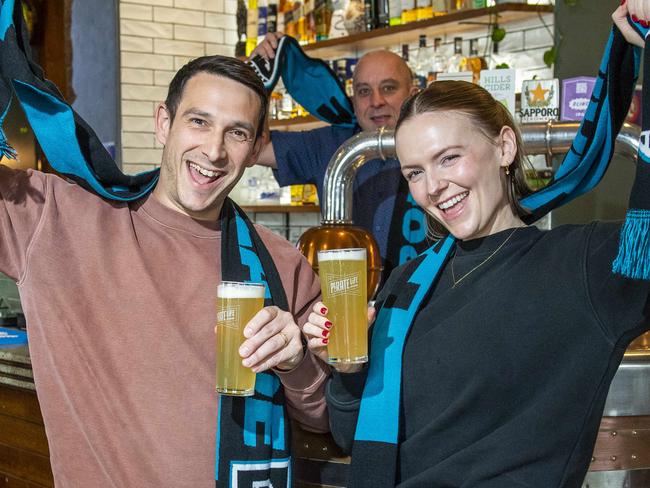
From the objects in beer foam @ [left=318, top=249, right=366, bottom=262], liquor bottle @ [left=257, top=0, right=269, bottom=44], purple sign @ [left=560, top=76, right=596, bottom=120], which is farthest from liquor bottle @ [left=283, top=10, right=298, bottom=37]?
beer foam @ [left=318, top=249, right=366, bottom=262]

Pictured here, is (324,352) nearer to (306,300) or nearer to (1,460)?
(306,300)

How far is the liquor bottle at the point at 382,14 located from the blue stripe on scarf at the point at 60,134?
9.46 feet

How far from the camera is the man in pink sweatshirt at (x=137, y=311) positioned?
173 centimetres

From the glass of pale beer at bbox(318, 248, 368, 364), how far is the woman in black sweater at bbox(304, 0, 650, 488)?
3 cm

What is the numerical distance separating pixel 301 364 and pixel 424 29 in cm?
283

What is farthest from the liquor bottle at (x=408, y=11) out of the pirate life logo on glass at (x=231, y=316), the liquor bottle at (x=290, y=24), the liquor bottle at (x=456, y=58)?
the pirate life logo on glass at (x=231, y=316)

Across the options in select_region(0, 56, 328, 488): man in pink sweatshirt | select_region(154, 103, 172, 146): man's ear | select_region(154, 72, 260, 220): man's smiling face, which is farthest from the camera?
select_region(154, 103, 172, 146): man's ear

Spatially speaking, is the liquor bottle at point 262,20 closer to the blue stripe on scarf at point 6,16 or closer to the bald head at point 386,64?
the bald head at point 386,64

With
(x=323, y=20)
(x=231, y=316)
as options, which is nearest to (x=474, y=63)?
(x=323, y=20)

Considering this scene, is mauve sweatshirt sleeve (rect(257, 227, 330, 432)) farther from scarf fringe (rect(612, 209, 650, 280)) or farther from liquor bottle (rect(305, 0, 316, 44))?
liquor bottle (rect(305, 0, 316, 44))

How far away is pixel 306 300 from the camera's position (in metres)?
1.95

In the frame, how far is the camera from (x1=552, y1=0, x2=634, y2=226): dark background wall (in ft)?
12.0

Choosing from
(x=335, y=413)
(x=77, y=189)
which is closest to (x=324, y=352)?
(x=335, y=413)

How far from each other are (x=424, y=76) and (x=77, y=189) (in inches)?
109
